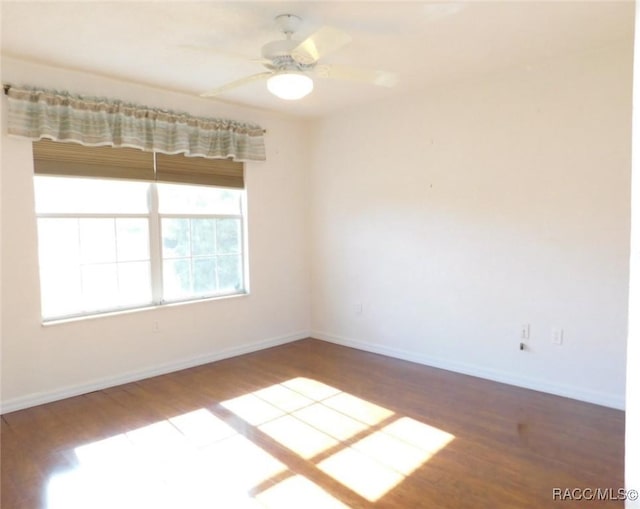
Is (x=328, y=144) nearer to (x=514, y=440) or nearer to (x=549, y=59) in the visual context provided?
(x=549, y=59)

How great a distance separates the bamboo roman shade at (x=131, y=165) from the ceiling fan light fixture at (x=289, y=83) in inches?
70.3

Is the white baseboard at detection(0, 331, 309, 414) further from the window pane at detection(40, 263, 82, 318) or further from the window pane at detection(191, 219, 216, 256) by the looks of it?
the window pane at detection(191, 219, 216, 256)

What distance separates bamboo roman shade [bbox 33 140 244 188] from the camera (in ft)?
10.6

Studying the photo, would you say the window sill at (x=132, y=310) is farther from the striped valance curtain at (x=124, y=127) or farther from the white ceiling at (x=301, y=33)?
the white ceiling at (x=301, y=33)

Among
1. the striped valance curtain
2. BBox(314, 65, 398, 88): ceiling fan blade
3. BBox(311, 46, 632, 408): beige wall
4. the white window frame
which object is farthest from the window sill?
BBox(314, 65, 398, 88): ceiling fan blade

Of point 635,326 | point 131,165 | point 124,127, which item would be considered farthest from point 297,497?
point 124,127

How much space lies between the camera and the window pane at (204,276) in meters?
4.21

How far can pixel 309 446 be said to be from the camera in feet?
8.48

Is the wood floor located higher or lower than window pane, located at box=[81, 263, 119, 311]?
lower

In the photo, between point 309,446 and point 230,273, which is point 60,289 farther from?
point 309,446

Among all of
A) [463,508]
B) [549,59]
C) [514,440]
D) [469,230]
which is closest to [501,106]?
[549,59]

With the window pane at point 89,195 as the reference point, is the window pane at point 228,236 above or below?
below

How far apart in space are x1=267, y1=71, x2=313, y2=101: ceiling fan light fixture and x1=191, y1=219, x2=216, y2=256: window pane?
206cm

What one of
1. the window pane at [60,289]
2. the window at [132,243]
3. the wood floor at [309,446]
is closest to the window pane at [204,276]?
the window at [132,243]
